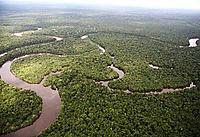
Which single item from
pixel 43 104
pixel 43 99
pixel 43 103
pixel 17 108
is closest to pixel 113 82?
pixel 43 99

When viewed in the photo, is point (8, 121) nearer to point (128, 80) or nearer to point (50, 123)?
point (50, 123)

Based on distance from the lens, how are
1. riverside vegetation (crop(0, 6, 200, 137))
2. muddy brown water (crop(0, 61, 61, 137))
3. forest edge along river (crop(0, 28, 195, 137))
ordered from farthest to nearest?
riverside vegetation (crop(0, 6, 200, 137))
forest edge along river (crop(0, 28, 195, 137))
muddy brown water (crop(0, 61, 61, 137))

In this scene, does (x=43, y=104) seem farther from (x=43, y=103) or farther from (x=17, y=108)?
(x=17, y=108)

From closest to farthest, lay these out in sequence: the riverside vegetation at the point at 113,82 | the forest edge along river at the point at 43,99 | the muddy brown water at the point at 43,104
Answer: the muddy brown water at the point at 43,104 < the forest edge along river at the point at 43,99 < the riverside vegetation at the point at 113,82

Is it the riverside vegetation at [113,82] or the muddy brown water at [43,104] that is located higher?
the riverside vegetation at [113,82]

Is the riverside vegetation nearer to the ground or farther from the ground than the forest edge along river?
farther from the ground

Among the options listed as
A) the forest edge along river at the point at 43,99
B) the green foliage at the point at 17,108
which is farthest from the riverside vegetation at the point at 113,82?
the forest edge along river at the point at 43,99

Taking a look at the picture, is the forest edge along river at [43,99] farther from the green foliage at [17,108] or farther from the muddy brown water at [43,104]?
the green foliage at [17,108]

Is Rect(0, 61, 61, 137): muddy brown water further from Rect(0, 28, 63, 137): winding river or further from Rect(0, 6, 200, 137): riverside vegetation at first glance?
Rect(0, 6, 200, 137): riverside vegetation

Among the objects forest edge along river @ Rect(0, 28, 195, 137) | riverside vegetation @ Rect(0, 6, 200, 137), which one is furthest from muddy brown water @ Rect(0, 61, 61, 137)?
riverside vegetation @ Rect(0, 6, 200, 137)
